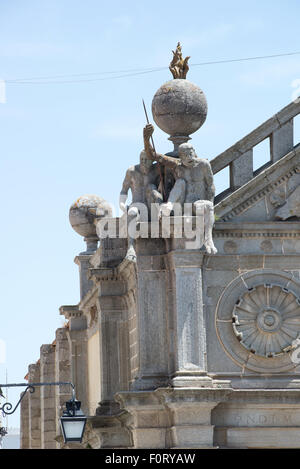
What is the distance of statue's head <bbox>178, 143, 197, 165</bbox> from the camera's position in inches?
1293

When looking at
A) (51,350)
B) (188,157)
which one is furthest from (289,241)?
(51,350)

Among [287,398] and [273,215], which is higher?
[273,215]

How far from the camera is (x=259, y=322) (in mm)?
33000

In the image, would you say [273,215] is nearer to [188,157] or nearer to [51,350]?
[188,157]

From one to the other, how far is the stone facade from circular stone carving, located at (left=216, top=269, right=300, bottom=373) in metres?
0.02

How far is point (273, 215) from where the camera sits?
110ft

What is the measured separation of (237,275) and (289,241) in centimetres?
135

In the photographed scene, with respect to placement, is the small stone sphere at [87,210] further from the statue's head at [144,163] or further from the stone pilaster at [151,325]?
the stone pilaster at [151,325]

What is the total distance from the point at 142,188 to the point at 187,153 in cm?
145

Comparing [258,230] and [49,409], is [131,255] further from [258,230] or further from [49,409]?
[49,409]

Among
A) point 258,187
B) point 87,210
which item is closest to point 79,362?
point 87,210

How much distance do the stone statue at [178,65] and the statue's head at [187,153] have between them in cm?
225
